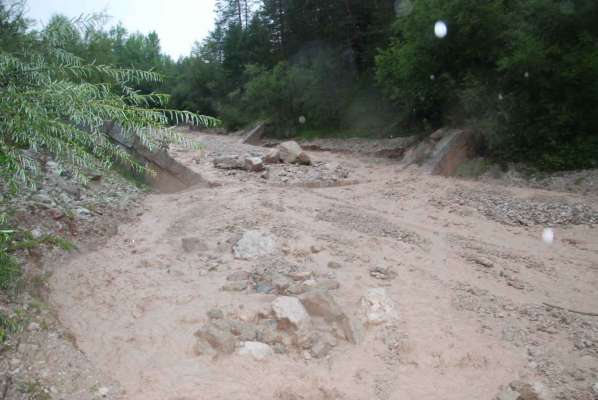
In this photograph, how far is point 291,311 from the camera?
14.4 feet

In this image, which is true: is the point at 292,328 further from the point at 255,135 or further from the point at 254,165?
the point at 255,135

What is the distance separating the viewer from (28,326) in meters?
3.94

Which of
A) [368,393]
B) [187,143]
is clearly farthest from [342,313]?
[187,143]

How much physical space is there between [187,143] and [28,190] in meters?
5.00

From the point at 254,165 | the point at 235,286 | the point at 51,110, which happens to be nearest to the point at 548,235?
the point at 235,286

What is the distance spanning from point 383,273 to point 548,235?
3355 mm

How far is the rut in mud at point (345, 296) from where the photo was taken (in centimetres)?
382

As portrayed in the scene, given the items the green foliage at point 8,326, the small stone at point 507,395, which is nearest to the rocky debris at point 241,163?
the green foliage at point 8,326

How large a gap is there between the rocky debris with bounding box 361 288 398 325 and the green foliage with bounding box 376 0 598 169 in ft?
25.4

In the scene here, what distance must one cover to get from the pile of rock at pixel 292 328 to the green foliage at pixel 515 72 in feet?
27.4

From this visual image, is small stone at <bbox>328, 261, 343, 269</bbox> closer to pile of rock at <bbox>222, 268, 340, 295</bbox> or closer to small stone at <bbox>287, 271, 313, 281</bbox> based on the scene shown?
pile of rock at <bbox>222, 268, 340, 295</bbox>

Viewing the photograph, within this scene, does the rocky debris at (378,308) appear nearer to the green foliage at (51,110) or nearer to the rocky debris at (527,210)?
the green foliage at (51,110)

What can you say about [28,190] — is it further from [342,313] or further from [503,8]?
[503,8]

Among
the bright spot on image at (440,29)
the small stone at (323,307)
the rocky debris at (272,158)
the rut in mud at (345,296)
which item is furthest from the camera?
the bright spot on image at (440,29)
